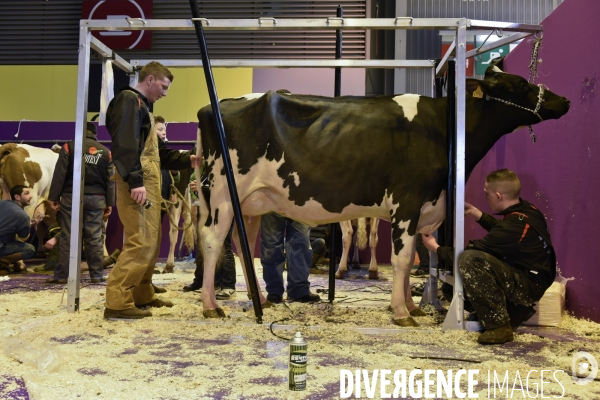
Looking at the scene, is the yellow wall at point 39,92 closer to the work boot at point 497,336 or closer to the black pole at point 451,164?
the black pole at point 451,164

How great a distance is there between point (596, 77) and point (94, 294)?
4.79 metres

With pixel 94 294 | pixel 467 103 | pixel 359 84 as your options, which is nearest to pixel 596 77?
pixel 467 103

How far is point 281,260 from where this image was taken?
5.23 m

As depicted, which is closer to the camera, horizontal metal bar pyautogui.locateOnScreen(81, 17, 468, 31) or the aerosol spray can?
the aerosol spray can

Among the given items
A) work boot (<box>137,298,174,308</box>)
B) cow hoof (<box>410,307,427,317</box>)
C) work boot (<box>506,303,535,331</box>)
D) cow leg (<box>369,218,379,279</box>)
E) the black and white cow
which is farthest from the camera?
cow leg (<box>369,218,379,279</box>)

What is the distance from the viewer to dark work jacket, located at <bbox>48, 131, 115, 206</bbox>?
6.26 meters

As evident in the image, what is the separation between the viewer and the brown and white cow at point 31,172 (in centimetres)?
846

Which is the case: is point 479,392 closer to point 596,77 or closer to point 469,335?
point 469,335

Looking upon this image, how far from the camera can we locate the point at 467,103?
4340mm

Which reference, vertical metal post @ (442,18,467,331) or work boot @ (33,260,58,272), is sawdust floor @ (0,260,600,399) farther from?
work boot @ (33,260,58,272)

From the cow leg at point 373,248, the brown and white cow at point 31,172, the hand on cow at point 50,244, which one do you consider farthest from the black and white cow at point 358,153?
the brown and white cow at point 31,172

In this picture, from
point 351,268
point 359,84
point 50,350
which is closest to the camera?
point 50,350

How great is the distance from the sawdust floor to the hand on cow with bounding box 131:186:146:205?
35.1 inches

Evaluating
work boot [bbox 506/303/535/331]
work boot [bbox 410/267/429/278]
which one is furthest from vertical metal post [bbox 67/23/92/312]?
work boot [bbox 410/267/429/278]
